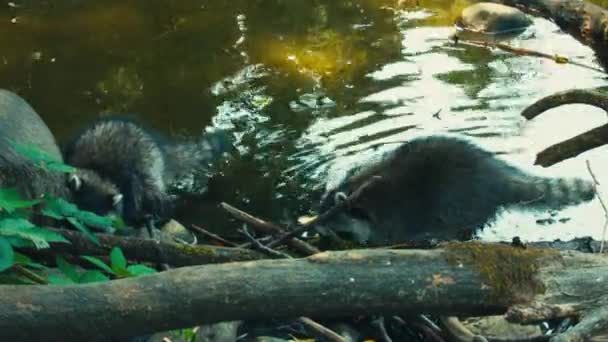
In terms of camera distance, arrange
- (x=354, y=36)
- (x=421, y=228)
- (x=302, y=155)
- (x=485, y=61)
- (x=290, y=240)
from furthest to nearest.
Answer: (x=354, y=36)
(x=485, y=61)
(x=302, y=155)
(x=421, y=228)
(x=290, y=240)

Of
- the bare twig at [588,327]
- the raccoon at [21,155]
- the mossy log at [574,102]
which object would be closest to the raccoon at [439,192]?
the raccoon at [21,155]

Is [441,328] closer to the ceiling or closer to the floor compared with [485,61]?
closer to the ceiling

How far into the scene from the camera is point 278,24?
8945 mm

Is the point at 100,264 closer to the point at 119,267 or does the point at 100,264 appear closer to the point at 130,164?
the point at 119,267

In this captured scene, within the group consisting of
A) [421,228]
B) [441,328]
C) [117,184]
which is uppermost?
[441,328]

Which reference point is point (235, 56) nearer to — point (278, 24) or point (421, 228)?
point (278, 24)

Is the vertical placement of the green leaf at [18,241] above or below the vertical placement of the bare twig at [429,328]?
above

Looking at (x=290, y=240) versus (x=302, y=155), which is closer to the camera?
(x=290, y=240)

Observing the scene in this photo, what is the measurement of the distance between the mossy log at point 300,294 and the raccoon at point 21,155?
129 centimetres

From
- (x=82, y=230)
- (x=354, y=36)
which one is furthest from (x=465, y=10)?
(x=82, y=230)

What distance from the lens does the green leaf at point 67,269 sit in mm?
3395

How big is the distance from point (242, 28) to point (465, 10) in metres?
2.02

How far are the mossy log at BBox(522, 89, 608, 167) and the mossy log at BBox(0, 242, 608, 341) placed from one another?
88cm

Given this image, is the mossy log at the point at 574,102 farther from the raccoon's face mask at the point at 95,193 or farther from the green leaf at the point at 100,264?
the raccoon's face mask at the point at 95,193
